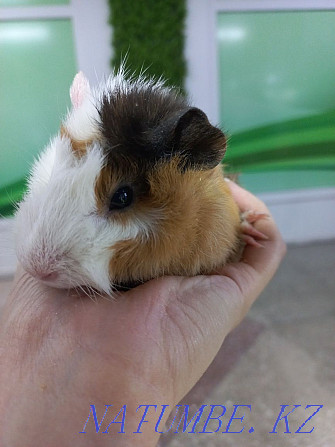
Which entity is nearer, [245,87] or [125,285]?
[125,285]

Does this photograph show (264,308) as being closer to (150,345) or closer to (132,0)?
(150,345)

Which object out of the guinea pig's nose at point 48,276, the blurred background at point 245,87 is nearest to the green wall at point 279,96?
the blurred background at point 245,87

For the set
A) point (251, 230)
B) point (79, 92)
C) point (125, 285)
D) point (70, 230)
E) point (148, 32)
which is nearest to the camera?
point (70, 230)

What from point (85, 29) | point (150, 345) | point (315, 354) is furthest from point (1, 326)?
point (85, 29)

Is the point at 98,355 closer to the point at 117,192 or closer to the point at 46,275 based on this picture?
the point at 46,275

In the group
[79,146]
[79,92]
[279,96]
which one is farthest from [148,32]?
[79,146]

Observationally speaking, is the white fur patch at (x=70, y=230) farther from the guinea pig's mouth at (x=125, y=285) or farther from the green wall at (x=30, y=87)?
the green wall at (x=30, y=87)

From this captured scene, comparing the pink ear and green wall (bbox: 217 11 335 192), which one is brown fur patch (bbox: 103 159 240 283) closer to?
the pink ear

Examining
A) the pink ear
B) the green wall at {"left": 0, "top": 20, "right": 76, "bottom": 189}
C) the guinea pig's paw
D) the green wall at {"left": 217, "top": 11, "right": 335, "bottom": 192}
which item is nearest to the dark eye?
the pink ear
